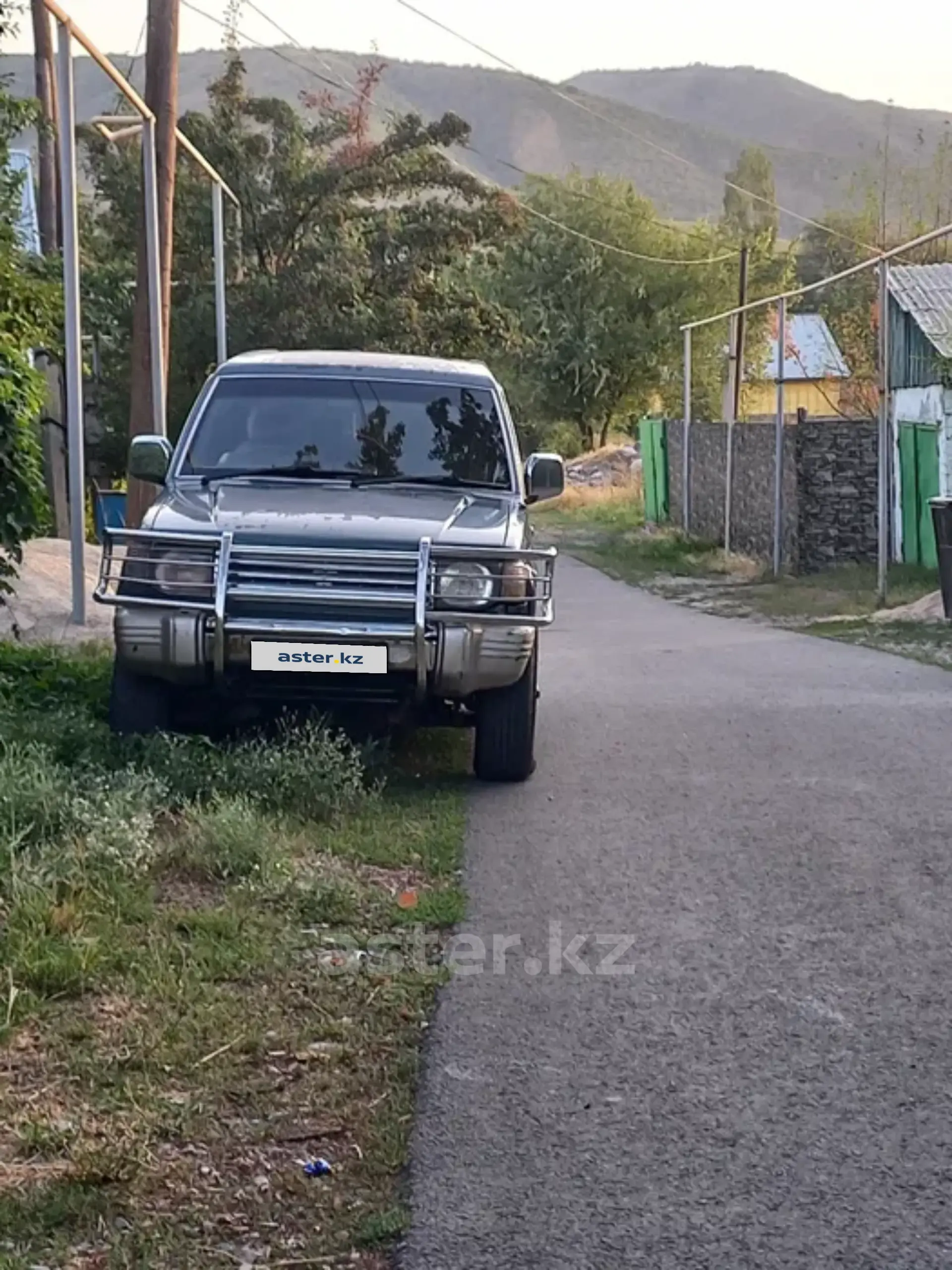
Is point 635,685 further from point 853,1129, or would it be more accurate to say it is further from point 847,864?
point 853,1129

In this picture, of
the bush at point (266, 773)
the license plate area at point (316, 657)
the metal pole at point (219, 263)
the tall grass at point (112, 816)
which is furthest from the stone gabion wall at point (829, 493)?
the license plate area at point (316, 657)

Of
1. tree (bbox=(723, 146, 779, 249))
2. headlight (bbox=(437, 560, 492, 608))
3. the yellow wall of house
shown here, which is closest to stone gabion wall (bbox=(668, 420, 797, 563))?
headlight (bbox=(437, 560, 492, 608))

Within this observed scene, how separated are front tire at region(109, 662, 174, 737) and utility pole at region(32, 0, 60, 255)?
18018mm

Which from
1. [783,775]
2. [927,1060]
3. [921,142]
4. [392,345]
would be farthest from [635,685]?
[921,142]

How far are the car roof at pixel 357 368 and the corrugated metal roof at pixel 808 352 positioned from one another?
4342 centimetres

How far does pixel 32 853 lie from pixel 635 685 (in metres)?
6.30

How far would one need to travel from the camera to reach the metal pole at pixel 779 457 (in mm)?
22125

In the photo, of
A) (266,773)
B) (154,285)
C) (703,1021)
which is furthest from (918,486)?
(703,1021)

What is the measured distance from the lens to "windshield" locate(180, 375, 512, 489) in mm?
8711

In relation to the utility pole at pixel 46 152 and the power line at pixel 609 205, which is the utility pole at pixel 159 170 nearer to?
the utility pole at pixel 46 152

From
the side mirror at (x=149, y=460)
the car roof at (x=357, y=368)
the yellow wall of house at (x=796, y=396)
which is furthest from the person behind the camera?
the yellow wall of house at (x=796, y=396)

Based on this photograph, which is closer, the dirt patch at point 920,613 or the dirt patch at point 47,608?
the dirt patch at point 47,608

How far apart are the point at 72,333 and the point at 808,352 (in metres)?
49.6

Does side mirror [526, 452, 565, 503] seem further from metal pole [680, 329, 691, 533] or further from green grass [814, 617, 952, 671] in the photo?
metal pole [680, 329, 691, 533]
